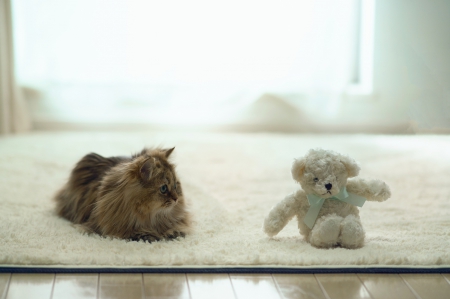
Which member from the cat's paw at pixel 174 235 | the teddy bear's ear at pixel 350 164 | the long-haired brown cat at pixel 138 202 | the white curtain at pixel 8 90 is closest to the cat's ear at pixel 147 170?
the long-haired brown cat at pixel 138 202

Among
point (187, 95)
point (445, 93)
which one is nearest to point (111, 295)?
point (187, 95)

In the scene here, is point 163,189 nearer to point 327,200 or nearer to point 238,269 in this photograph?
point 238,269

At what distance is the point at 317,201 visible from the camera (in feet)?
5.62

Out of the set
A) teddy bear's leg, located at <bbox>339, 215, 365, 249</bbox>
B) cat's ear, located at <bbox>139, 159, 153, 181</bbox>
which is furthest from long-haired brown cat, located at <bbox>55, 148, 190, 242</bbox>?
teddy bear's leg, located at <bbox>339, 215, 365, 249</bbox>

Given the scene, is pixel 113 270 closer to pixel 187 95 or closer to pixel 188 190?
pixel 188 190

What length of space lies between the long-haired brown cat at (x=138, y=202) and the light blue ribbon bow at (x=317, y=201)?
1.31ft

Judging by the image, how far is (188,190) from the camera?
2496 mm

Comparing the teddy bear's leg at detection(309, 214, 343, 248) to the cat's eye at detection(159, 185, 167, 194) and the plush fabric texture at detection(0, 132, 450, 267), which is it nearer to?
the plush fabric texture at detection(0, 132, 450, 267)

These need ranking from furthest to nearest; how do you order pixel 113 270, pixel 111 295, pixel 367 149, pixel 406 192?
pixel 367 149 < pixel 406 192 < pixel 113 270 < pixel 111 295

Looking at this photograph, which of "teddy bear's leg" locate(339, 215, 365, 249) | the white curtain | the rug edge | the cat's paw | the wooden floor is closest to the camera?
the wooden floor

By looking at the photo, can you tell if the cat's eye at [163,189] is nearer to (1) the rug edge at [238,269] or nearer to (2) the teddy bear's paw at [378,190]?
(1) the rug edge at [238,269]

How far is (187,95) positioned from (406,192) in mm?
1849

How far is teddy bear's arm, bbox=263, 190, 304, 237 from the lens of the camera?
1.73 m

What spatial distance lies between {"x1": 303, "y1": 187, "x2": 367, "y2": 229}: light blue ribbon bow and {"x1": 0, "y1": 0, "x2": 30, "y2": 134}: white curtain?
2601 millimetres
